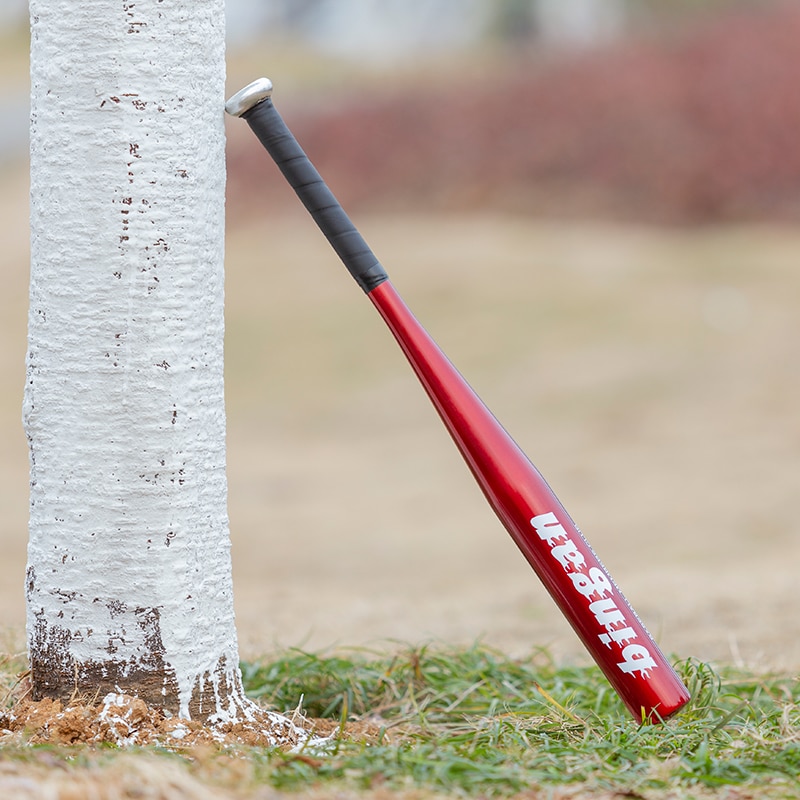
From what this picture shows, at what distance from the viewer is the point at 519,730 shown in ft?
8.13

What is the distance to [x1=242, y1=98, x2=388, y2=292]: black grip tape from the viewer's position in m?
2.55

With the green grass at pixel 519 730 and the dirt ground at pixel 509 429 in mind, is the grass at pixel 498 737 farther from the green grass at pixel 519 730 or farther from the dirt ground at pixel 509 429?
the dirt ground at pixel 509 429

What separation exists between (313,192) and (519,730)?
3.96 ft

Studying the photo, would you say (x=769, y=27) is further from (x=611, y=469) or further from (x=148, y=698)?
(x=148, y=698)

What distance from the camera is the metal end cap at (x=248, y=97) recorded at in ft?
8.08

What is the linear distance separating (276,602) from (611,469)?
340cm

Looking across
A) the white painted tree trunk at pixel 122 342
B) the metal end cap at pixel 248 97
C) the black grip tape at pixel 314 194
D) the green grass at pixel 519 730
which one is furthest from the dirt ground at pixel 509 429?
the metal end cap at pixel 248 97

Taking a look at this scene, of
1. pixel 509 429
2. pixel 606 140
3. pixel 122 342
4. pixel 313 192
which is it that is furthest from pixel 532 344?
pixel 122 342

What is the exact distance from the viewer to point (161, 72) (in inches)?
92.3

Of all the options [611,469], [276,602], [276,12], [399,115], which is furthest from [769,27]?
[276,12]

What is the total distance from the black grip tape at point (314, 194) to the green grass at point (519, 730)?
37.2 inches

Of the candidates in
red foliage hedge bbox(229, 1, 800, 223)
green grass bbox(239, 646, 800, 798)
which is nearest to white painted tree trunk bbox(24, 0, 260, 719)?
green grass bbox(239, 646, 800, 798)

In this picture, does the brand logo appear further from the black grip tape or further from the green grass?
the black grip tape

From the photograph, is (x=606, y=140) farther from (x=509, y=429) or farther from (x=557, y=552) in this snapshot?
(x=557, y=552)
